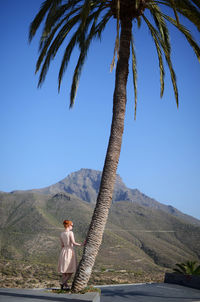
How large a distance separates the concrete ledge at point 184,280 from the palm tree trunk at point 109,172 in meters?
7.79

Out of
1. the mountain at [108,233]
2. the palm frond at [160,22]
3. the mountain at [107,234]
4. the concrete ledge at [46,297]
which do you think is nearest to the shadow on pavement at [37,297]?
the concrete ledge at [46,297]

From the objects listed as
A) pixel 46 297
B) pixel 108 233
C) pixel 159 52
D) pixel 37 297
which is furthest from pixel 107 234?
pixel 46 297

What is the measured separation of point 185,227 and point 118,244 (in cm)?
3163

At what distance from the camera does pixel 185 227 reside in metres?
87.9

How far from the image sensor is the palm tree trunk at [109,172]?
284 inches

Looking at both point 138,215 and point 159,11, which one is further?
point 138,215

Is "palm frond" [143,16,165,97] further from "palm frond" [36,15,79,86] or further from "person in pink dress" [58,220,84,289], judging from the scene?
"person in pink dress" [58,220,84,289]

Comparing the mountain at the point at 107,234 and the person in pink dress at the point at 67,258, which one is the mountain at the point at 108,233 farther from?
the person in pink dress at the point at 67,258

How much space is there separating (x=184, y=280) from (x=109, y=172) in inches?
339

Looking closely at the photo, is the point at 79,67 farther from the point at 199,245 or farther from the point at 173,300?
the point at 199,245

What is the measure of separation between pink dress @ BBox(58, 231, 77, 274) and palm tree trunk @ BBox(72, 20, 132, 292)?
0.24 metres

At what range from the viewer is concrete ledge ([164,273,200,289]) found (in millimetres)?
13268

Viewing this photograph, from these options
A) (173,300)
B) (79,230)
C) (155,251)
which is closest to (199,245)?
(155,251)

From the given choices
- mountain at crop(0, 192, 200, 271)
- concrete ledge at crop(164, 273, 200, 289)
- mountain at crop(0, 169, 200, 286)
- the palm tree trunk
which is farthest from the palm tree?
mountain at crop(0, 192, 200, 271)
